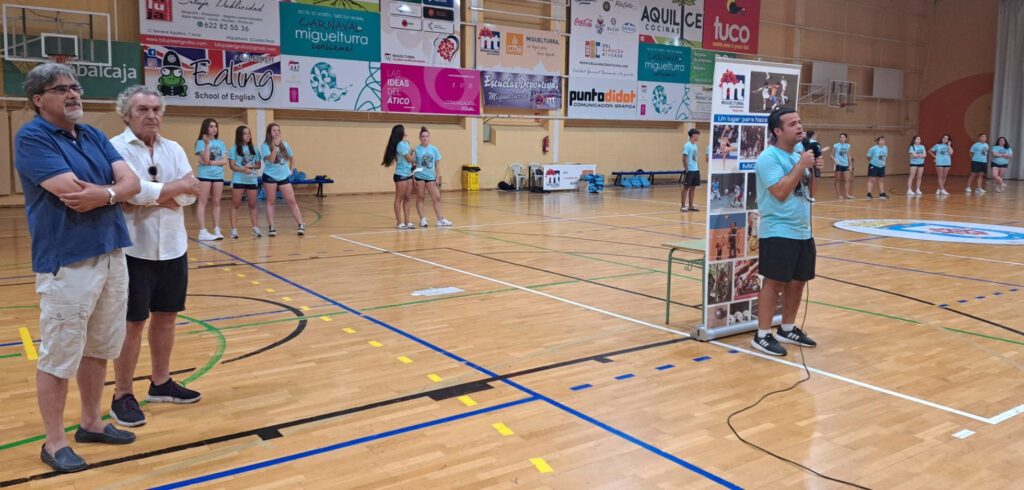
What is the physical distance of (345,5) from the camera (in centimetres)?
1981

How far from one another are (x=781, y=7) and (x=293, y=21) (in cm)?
1952

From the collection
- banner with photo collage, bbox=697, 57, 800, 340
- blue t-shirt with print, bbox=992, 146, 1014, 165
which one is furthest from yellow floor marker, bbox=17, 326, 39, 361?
blue t-shirt with print, bbox=992, 146, 1014, 165

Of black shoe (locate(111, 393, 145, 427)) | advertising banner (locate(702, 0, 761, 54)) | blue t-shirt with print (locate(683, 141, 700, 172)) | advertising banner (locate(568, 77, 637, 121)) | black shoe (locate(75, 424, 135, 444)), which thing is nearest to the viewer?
black shoe (locate(75, 424, 135, 444))

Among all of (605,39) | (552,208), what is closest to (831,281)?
(552,208)

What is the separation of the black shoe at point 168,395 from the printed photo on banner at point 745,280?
4048mm

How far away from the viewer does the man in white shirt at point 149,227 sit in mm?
3809

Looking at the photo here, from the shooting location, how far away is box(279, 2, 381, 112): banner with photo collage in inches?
752

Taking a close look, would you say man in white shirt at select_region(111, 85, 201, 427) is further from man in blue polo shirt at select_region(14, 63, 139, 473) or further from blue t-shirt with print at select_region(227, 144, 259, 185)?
blue t-shirt with print at select_region(227, 144, 259, 185)

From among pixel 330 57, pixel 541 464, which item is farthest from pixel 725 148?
pixel 330 57

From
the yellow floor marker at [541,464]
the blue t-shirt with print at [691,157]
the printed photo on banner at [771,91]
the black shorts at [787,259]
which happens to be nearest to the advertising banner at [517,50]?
the blue t-shirt with print at [691,157]

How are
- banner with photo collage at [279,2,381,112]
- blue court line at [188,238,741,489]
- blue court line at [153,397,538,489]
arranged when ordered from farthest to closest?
banner with photo collage at [279,2,381,112]
blue court line at [188,238,741,489]
blue court line at [153,397,538,489]

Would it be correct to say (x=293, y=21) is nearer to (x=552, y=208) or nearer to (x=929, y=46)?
(x=552, y=208)

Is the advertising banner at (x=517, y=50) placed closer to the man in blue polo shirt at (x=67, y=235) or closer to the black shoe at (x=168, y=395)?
the black shoe at (x=168, y=395)

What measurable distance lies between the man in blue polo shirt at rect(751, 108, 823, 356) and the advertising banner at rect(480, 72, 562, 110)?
17.6m
